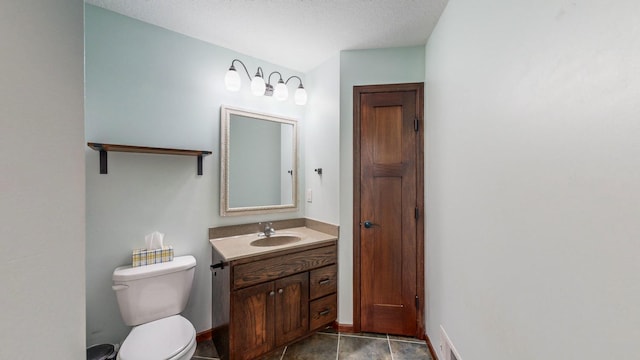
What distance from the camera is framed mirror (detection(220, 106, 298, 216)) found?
78.2 inches

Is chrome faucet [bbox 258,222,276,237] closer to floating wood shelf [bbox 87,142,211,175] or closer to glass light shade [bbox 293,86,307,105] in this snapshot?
floating wood shelf [bbox 87,142,211,175]

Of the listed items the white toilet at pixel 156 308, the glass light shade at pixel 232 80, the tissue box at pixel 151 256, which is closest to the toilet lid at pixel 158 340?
the white toilet at pixel 156 308

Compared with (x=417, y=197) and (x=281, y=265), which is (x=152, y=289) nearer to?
(x=281, y=265)

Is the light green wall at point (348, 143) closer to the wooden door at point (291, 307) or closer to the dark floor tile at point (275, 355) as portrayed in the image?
the wooden door at point (291, 307)

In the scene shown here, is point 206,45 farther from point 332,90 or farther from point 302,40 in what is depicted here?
point 332,90

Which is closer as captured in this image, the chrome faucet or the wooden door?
the wooden door

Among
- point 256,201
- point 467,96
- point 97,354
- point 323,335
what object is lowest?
point 323,335

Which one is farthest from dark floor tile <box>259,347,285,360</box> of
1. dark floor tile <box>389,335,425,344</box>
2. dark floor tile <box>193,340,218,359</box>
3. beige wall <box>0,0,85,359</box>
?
beige wall <box>0,0,85,359</box>

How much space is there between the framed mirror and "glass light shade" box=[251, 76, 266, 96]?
202mm

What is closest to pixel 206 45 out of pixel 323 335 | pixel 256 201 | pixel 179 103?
pixel 179 103

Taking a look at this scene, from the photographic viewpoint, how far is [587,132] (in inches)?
24.7

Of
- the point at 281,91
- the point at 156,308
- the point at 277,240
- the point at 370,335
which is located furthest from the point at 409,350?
the point at 281,91

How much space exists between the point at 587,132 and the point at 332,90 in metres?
1.73

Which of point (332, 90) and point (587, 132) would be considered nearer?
point (587, 132)
